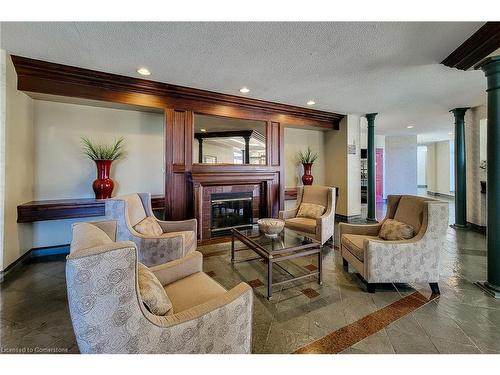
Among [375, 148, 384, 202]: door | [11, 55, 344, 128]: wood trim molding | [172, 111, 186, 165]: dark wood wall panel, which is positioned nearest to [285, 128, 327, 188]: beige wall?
[11, 55, 344, 128]: wood trim molding

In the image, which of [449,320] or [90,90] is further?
[90,90]

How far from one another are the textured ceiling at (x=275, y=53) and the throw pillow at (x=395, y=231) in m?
1.90

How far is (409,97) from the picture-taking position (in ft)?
13.2

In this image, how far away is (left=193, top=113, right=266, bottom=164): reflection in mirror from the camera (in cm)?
413

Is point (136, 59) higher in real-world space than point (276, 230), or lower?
higher

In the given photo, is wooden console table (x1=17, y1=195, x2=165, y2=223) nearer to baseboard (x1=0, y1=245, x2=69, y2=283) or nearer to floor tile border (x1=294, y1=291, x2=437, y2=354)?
baseboard (x1=0, y1=245, x2=69, y2=283)

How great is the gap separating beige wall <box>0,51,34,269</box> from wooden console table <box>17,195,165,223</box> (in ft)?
0.32

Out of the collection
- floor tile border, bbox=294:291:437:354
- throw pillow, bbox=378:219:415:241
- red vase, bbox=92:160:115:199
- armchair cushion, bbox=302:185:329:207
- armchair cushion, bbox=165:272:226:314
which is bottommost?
floor tile border, bbox=294:291:437:354

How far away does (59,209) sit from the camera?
314 centimetres

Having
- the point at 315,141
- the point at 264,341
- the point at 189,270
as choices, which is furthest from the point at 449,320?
the point at 315,141

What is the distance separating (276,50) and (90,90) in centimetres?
265

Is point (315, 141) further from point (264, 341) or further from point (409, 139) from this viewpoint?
point (264, 341)

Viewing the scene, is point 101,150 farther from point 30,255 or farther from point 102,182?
point 30,255
